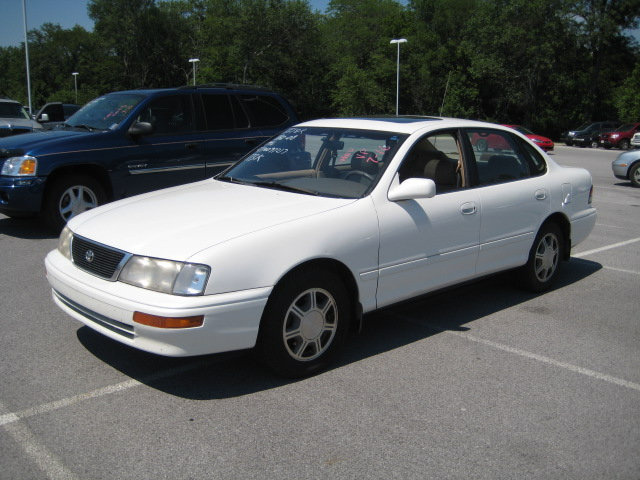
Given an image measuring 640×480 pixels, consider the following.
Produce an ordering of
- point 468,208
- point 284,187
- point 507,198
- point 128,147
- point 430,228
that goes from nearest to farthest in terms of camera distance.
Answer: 1. point 430,228
2. point 284,187
3. point 468,208
4. point 507,198
5. point 128,147

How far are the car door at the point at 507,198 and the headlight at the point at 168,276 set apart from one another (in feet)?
8.21

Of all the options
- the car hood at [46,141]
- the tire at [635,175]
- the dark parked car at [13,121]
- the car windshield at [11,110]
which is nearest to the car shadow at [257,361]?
the car hood at [46,141]

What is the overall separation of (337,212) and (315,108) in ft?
196

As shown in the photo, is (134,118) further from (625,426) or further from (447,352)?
(625,426)

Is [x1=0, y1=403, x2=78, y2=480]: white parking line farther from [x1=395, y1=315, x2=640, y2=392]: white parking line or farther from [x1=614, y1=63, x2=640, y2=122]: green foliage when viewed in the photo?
[x1=614, y1=63, x2=640, y2=122]: green foliage

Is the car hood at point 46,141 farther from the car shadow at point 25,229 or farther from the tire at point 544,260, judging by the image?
the tire at point 544,260

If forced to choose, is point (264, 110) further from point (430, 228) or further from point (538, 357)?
point (538, 357)

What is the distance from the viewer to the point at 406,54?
5566 cm

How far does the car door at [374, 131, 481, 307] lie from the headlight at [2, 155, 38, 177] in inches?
199

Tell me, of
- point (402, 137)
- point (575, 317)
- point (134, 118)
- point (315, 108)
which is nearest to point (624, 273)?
point (575, 317)

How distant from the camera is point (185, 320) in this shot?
3463 mm

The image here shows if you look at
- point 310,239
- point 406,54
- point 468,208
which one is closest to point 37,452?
point 310,239

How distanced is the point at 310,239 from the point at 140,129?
5.05 m

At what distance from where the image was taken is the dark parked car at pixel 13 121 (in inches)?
519
